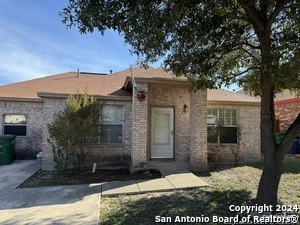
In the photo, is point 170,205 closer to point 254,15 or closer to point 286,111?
point 254,15

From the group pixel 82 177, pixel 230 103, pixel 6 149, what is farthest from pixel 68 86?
pixel 230 103

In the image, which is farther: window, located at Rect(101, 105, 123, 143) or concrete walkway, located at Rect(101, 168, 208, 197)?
window, located at Rect(101, 105, 123, 143)

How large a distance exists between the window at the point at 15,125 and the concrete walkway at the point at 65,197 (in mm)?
3772

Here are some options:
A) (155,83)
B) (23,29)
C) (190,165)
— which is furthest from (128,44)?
(23,29)

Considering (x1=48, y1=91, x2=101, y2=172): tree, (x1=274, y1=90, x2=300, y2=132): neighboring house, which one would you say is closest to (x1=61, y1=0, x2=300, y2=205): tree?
(x1=48, y1=91, x2=101, y2=172): tree

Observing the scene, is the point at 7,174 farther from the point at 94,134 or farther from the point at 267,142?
the point at 267,142

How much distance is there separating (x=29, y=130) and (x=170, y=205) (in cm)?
943

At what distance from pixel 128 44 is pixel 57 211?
429 centimetres

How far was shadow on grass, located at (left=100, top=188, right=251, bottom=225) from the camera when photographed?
15.3 feet

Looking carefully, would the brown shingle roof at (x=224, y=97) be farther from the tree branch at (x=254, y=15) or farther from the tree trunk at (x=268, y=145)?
the tree branch at (x=254, y=15)

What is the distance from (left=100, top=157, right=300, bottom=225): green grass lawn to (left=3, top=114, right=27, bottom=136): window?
8.16 m

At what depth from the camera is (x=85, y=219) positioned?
14.9 feet

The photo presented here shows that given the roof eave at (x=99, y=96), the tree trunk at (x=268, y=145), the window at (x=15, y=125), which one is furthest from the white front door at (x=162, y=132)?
the window at (x=15, y=125)

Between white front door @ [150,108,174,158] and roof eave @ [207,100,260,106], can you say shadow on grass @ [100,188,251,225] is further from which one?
roof eave @ [207,100,260,106]
